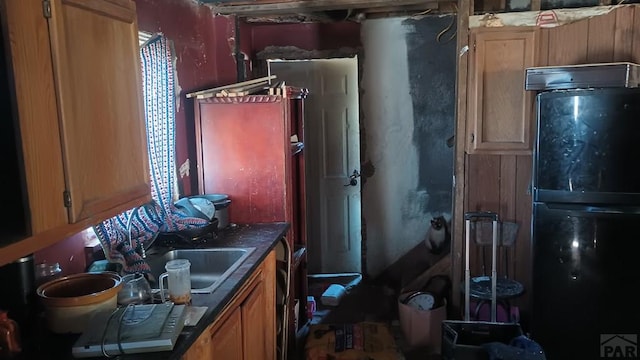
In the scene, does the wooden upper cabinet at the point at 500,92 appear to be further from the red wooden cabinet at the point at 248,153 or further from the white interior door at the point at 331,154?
the white interior door at the point at 331,154

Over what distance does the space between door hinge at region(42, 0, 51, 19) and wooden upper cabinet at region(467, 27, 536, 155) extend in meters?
2.41

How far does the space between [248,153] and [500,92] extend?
152 centimetres

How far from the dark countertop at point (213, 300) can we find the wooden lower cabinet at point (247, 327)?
0.06 metres

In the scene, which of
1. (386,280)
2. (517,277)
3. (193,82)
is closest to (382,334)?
(517,277)

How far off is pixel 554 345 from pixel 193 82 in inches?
96.1

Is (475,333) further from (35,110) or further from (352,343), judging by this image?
(35,110)

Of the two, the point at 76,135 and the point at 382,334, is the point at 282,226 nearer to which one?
the point at 382,334

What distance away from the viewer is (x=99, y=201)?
5.03 feet

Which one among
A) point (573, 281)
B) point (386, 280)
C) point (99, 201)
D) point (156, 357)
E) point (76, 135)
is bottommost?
point (386, 280)

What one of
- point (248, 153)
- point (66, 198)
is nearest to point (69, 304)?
point (66, 198)

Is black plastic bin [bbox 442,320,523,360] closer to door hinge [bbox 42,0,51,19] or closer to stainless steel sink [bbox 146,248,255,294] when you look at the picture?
stainless steel sink [bbox 146,248,255,294]

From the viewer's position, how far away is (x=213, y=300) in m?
1.79

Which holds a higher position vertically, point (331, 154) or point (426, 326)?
point (331, 154)

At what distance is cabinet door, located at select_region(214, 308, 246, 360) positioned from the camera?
182cm
